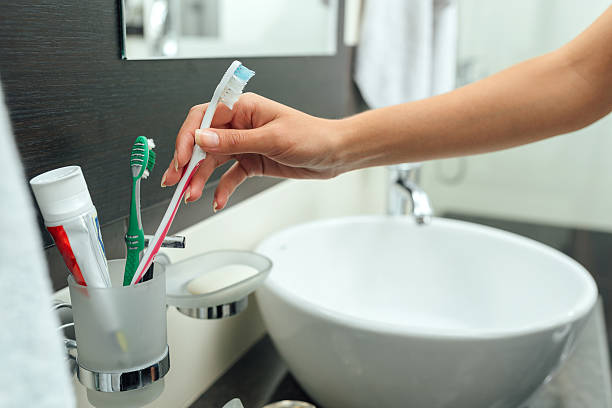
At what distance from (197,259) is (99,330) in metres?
0.20

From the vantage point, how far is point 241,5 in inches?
29.8

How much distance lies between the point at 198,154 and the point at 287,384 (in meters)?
0.44

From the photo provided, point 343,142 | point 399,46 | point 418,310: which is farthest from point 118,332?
point 399,46

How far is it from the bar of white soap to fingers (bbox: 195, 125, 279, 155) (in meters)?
0.13

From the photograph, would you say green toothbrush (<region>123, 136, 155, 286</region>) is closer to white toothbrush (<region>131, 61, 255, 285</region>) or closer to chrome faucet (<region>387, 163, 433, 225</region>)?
white toothbrush (<region>131, 61, 255, 285</region>)

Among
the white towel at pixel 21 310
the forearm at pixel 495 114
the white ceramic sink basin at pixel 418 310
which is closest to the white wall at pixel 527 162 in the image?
the white ceramic sink basin at pixel 418 310

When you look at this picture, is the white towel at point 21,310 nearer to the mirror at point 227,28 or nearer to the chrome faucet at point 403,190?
the mirror at point 227,28

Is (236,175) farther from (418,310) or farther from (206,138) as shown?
(418,310)

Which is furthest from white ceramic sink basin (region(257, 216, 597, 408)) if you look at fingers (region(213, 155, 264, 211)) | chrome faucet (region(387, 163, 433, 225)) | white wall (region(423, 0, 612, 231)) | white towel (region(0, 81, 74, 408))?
white wall (region(423, 0, 612, 231))

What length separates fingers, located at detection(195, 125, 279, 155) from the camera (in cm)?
45

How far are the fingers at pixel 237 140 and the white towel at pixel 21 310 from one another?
26cm

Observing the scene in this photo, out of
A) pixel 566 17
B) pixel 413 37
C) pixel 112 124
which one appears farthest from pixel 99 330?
pixel 566 17

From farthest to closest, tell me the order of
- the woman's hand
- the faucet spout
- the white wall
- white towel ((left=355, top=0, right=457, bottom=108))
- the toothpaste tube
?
1. the white wall
2. white towel ((left=355, top=0, right=457, bottom=108))
3. the faucet spout
4. the woman's hand
5. the toothpaste tube

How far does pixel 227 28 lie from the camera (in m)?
0.71
